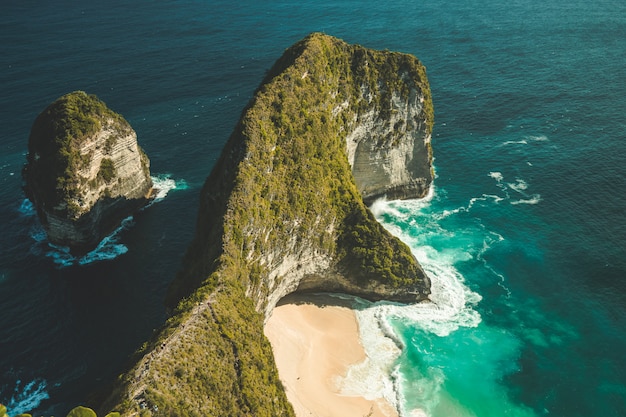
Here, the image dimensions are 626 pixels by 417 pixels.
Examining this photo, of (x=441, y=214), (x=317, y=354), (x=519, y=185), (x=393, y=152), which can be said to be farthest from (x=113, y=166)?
(x=519, y=185)

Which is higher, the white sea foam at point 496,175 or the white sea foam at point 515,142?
the white sea foam at point 515,142

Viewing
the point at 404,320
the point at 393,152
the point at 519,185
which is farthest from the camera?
the point at 519,185

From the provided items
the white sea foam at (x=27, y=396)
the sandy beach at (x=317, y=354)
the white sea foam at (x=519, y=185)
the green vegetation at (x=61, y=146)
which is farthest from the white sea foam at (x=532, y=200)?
the white sea foam at (x=27, y=396)

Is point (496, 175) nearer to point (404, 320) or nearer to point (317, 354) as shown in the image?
point (404, 320)

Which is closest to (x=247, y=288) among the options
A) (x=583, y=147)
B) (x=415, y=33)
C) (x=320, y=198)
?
(x=320, y=198)

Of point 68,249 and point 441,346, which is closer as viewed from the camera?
point 441,346

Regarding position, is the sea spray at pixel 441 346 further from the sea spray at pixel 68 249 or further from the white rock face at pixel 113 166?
the white rock face at pixel 113 166

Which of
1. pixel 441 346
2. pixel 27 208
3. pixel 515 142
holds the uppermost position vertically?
pixel 27 208

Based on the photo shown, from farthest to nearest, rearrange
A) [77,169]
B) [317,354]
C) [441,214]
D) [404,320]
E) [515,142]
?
[515,142] → [441,214] → [77,169] → [404,320] → [317,354]
